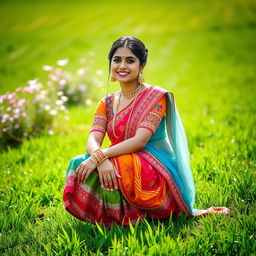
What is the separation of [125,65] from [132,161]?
31.6 inches

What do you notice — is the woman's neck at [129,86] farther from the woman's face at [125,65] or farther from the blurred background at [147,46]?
the blurred background at [147,46]

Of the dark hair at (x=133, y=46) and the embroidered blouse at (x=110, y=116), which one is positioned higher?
the dark hair at (x=133, y=46)

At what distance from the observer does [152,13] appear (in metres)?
26.4

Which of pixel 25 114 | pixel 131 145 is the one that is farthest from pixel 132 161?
Answer: pixel 25 114

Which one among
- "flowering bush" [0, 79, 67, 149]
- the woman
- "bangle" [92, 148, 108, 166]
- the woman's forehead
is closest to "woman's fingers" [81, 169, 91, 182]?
the woman

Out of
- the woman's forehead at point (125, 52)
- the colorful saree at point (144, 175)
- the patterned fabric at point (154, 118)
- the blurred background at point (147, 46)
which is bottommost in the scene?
the colorful saree at point (144, 175)

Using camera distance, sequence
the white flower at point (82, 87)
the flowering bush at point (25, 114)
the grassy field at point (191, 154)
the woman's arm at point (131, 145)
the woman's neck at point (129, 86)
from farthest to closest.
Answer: the white flower at point (82, 87) < the flowering bush at point (25, 114) < the woman's neck at point (129, 86) < the woman's arm at point (131, 145) < the grassy field at point (191, 154)

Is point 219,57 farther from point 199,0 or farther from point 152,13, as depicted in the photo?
point 199,0

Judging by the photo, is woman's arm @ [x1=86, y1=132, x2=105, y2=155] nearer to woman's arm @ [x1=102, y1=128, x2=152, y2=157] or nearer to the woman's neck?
woman's arm @ [x1=102, y1=128, x2=152, y2=157]

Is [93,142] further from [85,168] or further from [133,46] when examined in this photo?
[133,46]

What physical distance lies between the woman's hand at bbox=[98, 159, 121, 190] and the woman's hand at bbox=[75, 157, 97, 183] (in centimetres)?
6

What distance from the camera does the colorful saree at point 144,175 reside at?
8.35 ft

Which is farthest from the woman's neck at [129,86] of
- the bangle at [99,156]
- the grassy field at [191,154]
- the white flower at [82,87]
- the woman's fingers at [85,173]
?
the white flower at [82,87]

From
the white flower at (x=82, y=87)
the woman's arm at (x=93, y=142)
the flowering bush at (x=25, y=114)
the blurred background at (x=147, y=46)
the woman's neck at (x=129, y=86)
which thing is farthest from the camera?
the blurred background at (x=147, y=46)
